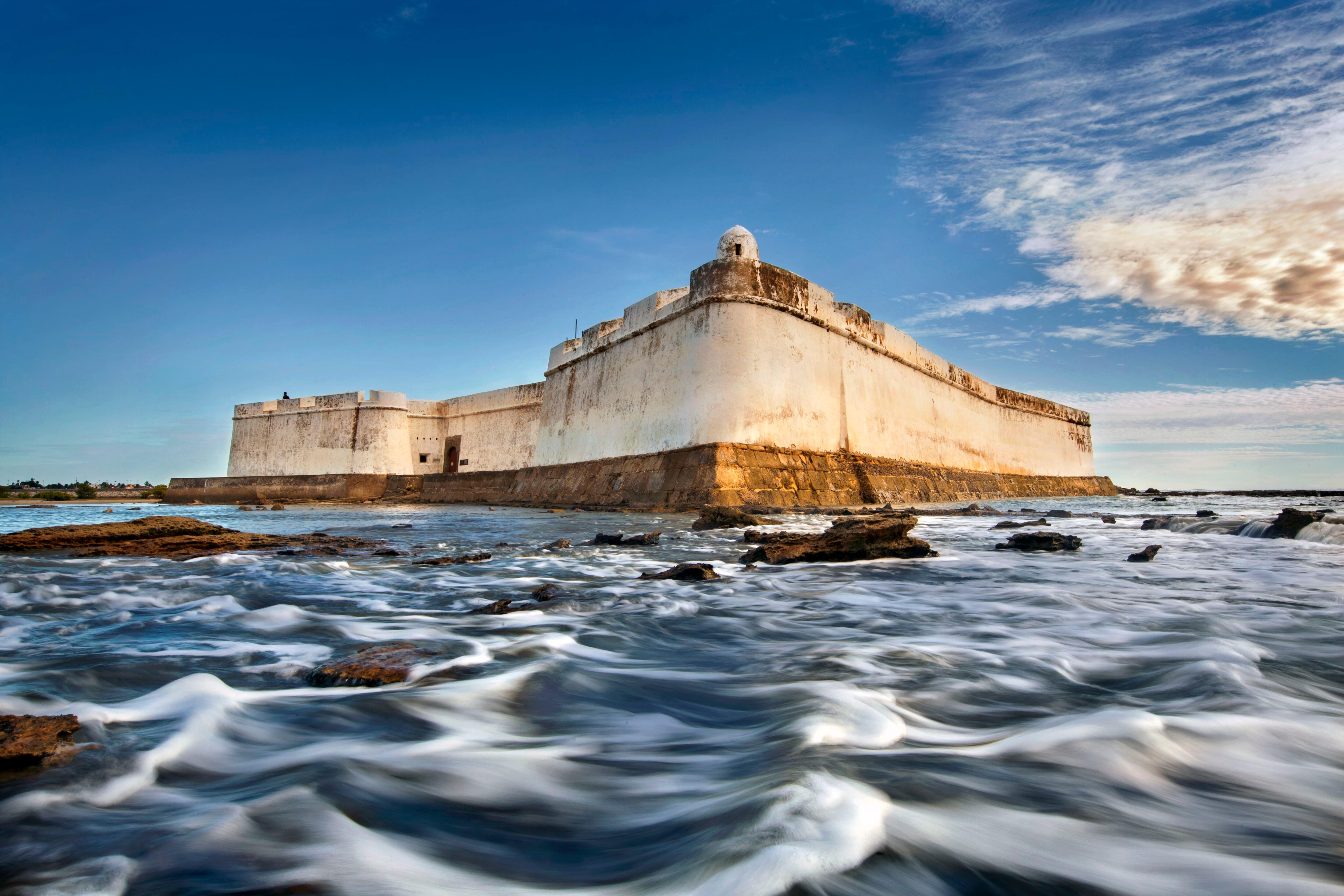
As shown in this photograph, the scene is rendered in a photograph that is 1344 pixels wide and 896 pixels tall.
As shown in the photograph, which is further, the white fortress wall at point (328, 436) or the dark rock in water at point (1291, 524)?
the white fortress wall at point (328, 436)

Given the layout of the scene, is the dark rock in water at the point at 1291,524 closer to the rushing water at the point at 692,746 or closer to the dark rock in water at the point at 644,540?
the rushing water at the point at 692,746

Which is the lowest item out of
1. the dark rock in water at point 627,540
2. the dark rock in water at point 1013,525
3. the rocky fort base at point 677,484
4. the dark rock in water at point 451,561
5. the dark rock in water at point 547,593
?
the dark rock in water at point 547,593

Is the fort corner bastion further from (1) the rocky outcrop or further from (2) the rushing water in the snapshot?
(2) the rushing water

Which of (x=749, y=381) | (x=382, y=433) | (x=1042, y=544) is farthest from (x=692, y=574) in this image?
(x=382, y=433)

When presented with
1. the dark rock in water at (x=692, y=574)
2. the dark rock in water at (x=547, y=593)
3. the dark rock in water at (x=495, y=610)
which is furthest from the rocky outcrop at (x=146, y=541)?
the dark rock in water at (x=692, y=574)

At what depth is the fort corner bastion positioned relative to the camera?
41.0 ft

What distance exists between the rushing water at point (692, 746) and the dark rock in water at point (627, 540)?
267 centimetres

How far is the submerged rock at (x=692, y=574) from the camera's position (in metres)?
4.24

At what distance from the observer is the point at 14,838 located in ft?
3.76

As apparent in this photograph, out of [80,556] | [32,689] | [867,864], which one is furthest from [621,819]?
[80,556]

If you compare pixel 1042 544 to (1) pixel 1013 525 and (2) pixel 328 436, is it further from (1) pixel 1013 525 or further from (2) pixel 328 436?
(2) pixel 328 436

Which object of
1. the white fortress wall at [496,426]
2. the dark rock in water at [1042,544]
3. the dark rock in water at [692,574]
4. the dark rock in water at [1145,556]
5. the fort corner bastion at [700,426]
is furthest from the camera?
the white fortress wall at [496,426]

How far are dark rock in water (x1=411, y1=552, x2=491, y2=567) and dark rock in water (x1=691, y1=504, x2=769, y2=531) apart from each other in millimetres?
3216

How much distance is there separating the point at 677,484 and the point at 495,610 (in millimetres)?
8858
